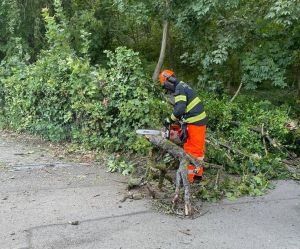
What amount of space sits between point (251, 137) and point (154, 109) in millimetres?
1977

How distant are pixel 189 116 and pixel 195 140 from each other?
40 cm

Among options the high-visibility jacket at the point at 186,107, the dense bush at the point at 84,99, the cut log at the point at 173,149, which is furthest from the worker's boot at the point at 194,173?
the dense bush at the point at 84,99

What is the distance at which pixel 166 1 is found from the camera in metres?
9.73

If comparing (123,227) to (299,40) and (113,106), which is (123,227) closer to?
(113,106)

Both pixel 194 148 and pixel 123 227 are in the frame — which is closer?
pixel 123 227

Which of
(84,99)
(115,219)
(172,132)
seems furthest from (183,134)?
(84,99)

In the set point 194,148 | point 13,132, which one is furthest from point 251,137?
point 13,132

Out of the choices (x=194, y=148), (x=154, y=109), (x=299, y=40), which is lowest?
(x=194, y=148)

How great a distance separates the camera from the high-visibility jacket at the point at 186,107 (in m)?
6.70

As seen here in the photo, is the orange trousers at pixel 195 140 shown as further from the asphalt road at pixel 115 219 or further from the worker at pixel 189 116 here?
the asphalt road at pixel 115 219

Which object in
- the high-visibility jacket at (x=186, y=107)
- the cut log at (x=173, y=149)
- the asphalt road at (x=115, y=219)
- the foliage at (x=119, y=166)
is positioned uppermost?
the high-visibility jacket at (x=186, y=107)

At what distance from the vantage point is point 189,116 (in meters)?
6.87

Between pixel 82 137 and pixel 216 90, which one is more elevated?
pixel 216 90

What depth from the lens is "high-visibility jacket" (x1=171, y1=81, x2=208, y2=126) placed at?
6703 millimetres
